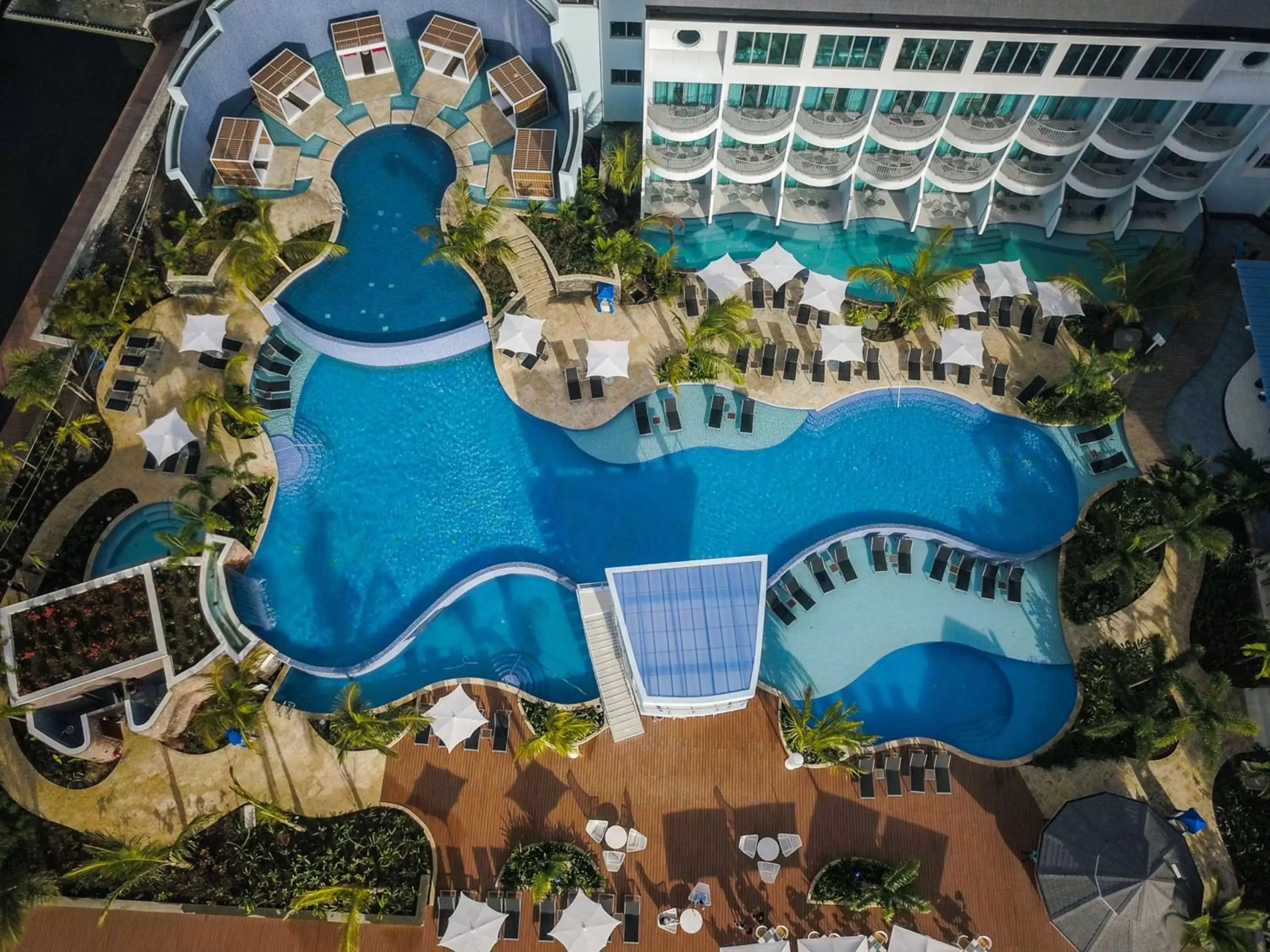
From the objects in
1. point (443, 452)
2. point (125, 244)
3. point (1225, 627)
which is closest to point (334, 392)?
point (443, 452)

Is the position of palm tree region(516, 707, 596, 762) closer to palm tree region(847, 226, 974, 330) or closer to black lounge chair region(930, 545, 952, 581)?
black lounge chair region(930, 545, 952, 581)

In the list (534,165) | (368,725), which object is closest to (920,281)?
(534,165)

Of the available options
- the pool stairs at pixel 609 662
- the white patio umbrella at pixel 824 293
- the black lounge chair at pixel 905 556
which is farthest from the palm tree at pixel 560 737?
the white patio umbrella at pixel 824 293

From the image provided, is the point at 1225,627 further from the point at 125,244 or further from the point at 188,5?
the point at 188,5

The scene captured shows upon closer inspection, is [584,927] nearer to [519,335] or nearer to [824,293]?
[519,335]

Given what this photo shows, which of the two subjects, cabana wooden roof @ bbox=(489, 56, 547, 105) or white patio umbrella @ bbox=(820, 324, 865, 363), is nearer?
white patio umbrella @ bbox=(820, 324, 865, 363)

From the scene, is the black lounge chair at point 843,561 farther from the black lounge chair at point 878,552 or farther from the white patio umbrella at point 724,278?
the white patio umbrella at point 724,278

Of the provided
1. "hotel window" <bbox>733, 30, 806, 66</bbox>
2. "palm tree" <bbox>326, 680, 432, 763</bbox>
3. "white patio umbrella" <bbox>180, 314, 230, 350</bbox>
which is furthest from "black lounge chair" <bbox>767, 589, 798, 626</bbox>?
"white patio umbrella" <bbox>180, 314, 230, 350</bbox>
